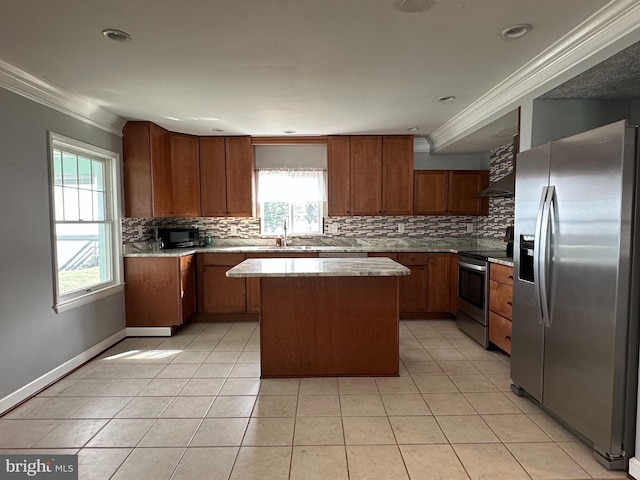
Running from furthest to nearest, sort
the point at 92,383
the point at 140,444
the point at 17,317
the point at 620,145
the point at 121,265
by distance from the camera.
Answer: the point at 121,265
the point at 92,383
the point at 17,317
the point at 140,444
the point at 620,145

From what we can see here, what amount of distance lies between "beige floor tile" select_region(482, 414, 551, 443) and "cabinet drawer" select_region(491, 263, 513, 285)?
1.16 metres

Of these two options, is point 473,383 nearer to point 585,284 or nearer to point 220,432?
point 585,284

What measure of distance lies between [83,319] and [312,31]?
10.3 feet

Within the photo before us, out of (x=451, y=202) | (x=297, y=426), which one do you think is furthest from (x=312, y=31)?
(x=451, y=202)

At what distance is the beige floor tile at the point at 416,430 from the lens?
6.80 feet

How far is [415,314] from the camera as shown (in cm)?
467

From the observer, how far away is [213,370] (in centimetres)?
308

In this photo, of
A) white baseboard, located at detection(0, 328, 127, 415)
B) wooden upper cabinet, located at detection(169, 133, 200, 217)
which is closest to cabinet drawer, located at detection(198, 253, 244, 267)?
wooden upper cabinet, located at detection(169, 133, 200, 217)

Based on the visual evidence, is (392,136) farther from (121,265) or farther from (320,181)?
(121,265)

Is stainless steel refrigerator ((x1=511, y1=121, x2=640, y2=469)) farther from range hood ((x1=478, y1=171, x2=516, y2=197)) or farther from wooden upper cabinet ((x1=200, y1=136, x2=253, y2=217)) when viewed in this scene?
wooden upper cabinet ((x1=200, y1=136, x2=253, y2=217))

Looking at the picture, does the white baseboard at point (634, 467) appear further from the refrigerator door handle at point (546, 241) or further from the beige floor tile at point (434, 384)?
the beige floor tile at point (434, 384)

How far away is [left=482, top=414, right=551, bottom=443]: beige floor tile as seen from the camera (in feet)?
6.86

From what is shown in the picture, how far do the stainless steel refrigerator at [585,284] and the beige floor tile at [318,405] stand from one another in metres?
1.34

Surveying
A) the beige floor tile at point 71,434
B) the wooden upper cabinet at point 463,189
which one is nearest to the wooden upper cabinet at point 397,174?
the wooden upper cabinet at point 463,189
